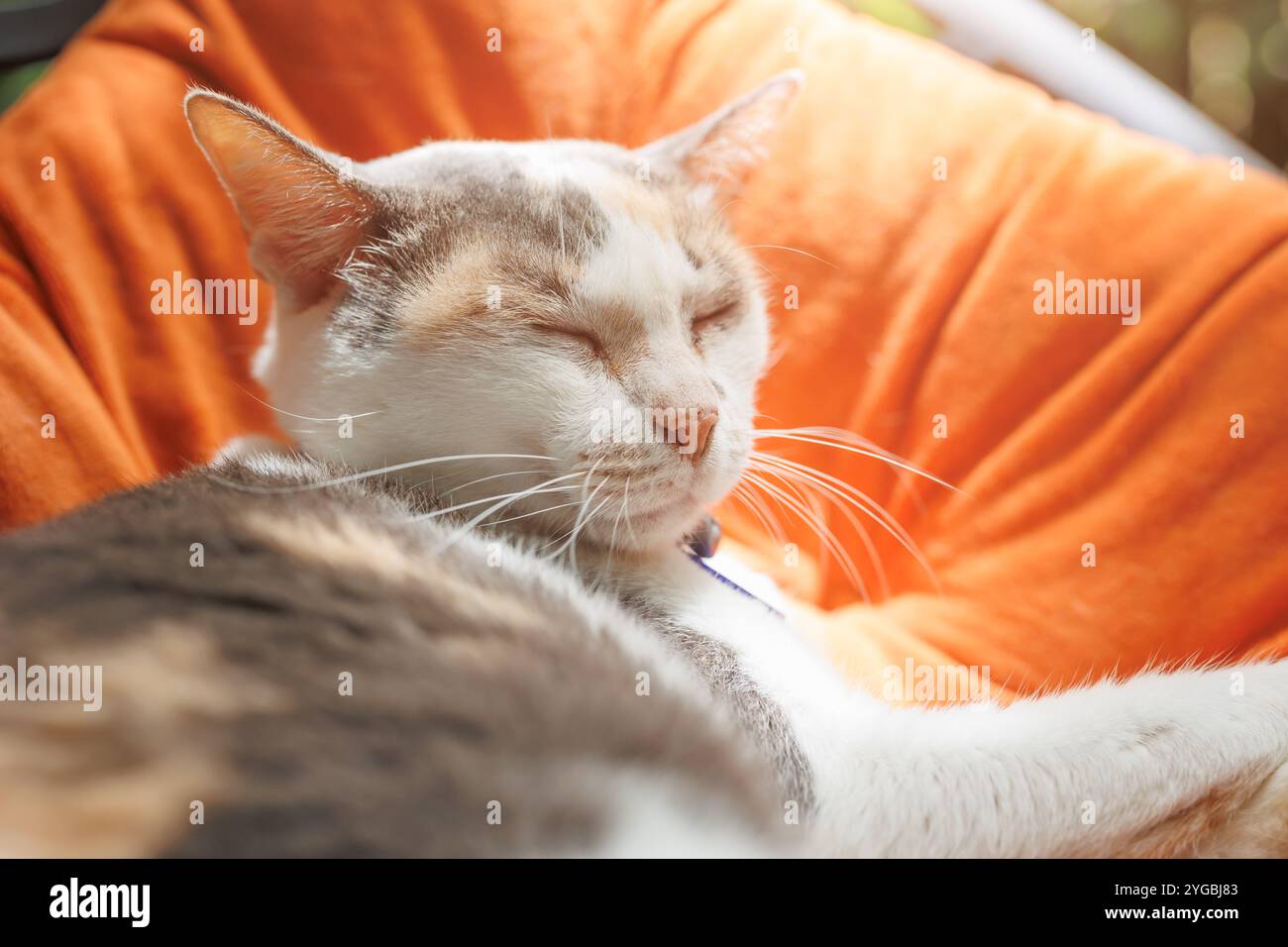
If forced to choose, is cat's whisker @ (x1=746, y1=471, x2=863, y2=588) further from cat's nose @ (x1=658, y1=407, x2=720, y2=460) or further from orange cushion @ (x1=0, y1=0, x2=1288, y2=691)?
cat's nose @ (x1=658, y1=407, x2=720, y2=460)

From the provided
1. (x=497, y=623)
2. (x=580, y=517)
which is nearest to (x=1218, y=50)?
(x=580, y=517)

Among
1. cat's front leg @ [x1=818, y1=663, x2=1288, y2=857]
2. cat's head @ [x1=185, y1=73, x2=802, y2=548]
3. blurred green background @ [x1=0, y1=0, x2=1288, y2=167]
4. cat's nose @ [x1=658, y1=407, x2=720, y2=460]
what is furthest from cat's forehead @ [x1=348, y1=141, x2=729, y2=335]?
blurred green background @ [x1=0, y1=0, x2=1288, y2=167]

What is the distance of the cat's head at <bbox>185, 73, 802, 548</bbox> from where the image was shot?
0.73 metres

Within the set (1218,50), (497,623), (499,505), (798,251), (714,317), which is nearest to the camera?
(497,623)

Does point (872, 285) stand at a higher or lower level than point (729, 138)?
lower

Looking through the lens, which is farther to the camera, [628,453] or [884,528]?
[884,528]

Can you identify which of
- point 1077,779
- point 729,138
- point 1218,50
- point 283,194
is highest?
point 1218,50

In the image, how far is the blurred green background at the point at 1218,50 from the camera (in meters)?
1.03

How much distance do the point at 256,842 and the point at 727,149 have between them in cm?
79

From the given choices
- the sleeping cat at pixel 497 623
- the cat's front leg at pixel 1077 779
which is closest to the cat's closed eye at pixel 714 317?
the sleeping cat at pixel 497 623

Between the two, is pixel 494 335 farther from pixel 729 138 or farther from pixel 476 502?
pixel 729 138

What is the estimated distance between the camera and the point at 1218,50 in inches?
41.4

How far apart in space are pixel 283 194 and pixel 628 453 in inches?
14.0

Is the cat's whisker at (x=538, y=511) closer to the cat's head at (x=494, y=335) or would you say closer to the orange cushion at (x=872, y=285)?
the cat's head at (x=494, y=335)
